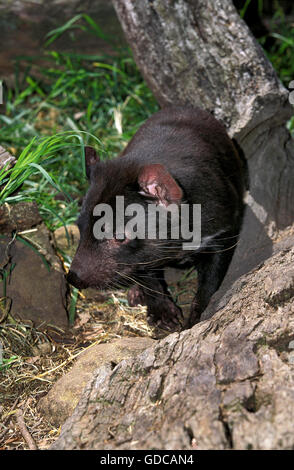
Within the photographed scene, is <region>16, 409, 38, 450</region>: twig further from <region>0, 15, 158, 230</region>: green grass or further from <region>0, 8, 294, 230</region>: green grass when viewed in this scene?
<region>0, 8, 294, 230</region>: green grass

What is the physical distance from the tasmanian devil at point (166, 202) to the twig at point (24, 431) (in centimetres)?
69

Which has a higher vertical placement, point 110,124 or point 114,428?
point 110,124

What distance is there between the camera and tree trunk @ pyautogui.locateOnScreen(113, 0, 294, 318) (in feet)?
11.0

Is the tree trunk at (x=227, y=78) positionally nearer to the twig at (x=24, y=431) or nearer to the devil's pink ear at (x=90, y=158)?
the devil's pink ear at (x=90, y=158)

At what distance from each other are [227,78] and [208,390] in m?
2.23

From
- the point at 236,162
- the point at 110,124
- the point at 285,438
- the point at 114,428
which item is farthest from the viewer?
the point at 110,124

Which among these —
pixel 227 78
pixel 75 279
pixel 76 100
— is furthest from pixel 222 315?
pixel 76 100

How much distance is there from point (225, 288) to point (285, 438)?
161 centimetres

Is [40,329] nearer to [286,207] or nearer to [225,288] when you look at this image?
[225,288]

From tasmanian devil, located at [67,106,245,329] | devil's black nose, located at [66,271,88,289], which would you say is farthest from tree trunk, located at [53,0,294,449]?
devil's black nose, located at [66,271,88,289]

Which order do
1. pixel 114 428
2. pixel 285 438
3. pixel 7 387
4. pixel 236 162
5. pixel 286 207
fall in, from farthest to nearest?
pixel 286 207 → pixel 236 162 → pixel 7 387 → pixel 114 428 → pixel 285 438

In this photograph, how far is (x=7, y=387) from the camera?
2.55 metres

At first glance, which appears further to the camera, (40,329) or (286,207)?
(286,207)
